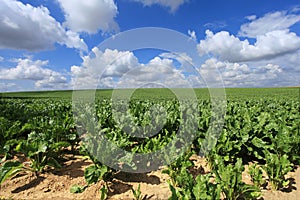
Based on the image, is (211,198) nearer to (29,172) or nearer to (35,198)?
(35,198)

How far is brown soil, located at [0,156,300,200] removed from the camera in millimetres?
3664

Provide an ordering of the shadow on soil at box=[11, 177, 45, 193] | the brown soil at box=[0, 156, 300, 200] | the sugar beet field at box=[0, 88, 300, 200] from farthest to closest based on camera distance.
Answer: the shadow on soil at box=[11, 177, 45, 193] → the brown soil at box=[0, 156, 300, 200] → the sugar beet field at box=[0, 88, 300, 200]

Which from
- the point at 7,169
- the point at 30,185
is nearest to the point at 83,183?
the point at 30,185

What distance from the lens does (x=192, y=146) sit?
5.62 m

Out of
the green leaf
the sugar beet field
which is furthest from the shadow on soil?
the green leaf

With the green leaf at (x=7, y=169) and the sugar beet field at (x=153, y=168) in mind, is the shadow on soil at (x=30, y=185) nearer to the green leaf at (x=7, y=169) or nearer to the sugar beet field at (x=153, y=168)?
the sugar beet field at (x=153, y=168)

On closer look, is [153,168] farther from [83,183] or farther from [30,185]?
[30,185]

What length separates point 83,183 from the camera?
13.1ft

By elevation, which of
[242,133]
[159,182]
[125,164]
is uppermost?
[242,133]

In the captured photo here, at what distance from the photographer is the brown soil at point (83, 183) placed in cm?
366

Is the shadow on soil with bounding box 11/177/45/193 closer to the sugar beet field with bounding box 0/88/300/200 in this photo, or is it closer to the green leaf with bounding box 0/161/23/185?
the sugar beet field with bounding box 0/88/300/200

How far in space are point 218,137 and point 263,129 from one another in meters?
1.69

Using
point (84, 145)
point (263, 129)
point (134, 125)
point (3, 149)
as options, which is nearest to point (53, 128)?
point (3, 149)

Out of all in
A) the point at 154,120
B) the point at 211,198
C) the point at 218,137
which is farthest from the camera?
the point at 154,120
